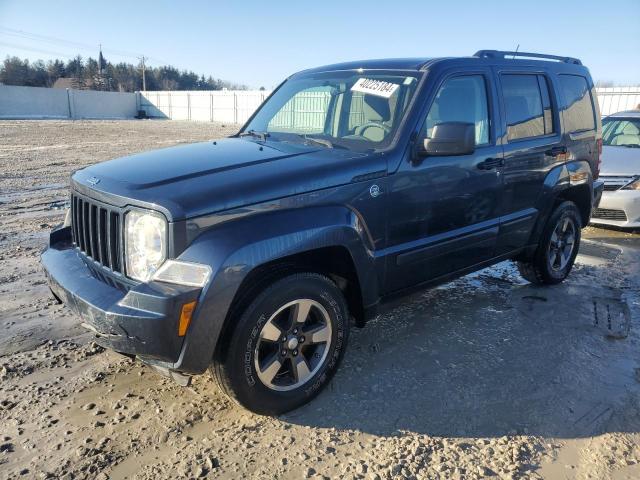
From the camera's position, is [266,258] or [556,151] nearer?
[266,258]

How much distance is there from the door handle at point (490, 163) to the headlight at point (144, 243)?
2360 mm

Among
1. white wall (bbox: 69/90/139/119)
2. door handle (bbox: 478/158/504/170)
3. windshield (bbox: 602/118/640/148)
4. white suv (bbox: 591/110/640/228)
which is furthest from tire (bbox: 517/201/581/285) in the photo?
white wall (bbox: 69/90/139/119)

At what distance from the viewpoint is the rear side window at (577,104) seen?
15.4 feet

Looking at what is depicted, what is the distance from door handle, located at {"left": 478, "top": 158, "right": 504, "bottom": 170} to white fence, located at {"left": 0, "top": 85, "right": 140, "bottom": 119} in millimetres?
50668

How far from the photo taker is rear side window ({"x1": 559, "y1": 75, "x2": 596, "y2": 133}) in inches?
185

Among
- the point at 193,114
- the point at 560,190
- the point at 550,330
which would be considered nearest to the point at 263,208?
the point at 550,330

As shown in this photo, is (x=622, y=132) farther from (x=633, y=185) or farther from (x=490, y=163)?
→ (x=490, y=163)

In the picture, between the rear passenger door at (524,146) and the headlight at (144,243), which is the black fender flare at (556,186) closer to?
the rear passenger door at (524,146)

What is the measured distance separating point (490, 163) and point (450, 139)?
0.83 metres

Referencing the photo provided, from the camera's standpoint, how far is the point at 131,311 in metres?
2.40

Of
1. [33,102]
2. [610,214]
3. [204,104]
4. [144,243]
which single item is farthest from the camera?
[204,104]

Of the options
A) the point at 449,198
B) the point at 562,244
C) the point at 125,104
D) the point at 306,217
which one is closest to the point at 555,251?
the point at 562,244

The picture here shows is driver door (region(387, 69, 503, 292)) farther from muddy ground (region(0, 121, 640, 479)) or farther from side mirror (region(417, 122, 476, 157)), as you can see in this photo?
muddy ground (region(0, 121, 640, 479))

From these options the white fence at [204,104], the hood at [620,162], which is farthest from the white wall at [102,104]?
the hood at [620,162]
